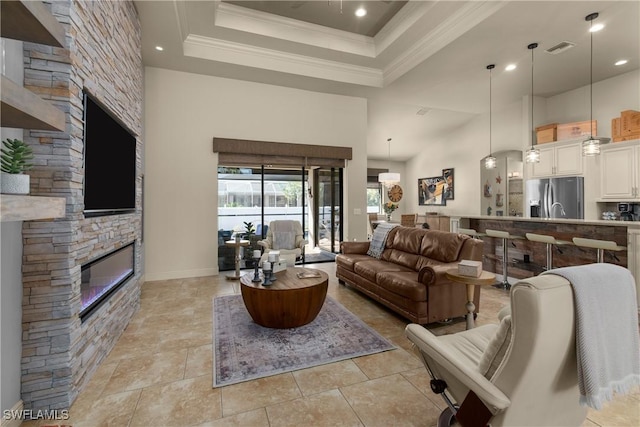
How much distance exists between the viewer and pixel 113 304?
2621mm

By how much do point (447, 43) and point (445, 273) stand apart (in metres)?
3.32

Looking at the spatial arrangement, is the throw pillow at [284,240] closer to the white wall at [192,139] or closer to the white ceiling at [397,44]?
the white wall at [192,139]

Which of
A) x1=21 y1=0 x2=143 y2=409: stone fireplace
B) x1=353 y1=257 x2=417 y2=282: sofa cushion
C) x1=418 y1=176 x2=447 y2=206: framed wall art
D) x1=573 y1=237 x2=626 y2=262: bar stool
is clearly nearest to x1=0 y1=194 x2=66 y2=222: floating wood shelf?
x1=21 y1=0 x2=143 y2=409: stone fireplace

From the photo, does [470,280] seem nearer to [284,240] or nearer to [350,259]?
[350,259]

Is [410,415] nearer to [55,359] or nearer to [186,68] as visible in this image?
[55,359]

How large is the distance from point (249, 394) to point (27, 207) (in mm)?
1668

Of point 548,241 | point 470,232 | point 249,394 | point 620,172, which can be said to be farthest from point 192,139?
point 620,172

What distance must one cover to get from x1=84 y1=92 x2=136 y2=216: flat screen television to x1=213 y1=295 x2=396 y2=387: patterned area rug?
→ 158cm

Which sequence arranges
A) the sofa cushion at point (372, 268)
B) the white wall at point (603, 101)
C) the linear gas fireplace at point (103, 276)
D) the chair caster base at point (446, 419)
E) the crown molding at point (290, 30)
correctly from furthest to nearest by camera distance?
the white wall at point (603, 101) → the crown molding at point (290, 30) → the sofa cushion at point (372, 268) → the linear gas fireplace at point (103, 276) → the chair caster base at point (446, 419)

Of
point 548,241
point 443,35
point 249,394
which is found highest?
point 443,35

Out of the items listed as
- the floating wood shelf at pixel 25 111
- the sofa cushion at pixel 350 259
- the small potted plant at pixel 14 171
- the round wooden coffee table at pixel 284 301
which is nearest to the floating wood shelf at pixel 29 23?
the floating wood shelf at pixel 25 111

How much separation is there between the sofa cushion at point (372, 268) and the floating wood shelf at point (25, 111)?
3.21 meters

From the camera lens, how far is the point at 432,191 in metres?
9.43

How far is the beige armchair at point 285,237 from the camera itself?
521 cm
